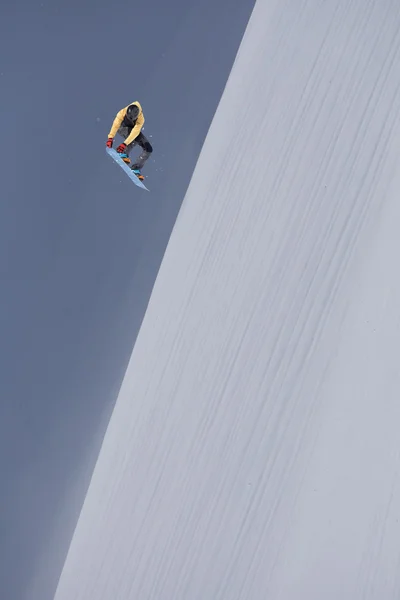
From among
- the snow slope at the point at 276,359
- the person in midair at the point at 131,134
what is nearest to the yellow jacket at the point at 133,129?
the person in midair at the point at 131,134

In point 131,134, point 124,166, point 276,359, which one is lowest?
point 276,359

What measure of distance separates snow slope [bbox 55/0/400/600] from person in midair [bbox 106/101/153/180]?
0.24m

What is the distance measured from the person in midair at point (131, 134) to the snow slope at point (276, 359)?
24cm

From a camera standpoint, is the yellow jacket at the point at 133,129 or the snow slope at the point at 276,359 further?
the yellow jacket at the point at 133,129

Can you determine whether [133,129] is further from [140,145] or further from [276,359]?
[276,359]

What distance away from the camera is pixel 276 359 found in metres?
2.24

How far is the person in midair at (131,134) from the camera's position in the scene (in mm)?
2166

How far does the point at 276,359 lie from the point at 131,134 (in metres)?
1.00

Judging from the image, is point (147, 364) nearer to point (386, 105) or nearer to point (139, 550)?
point (139, 550)

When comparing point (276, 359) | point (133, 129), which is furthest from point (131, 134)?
point (276, 359)

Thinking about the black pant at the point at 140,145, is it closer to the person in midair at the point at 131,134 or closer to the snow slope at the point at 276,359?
the person in midair at the point at 131,134

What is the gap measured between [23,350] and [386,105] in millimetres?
1737

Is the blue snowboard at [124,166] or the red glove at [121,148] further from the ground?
the red glove at [121,148]

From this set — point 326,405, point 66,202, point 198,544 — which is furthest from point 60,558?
point 66,202
